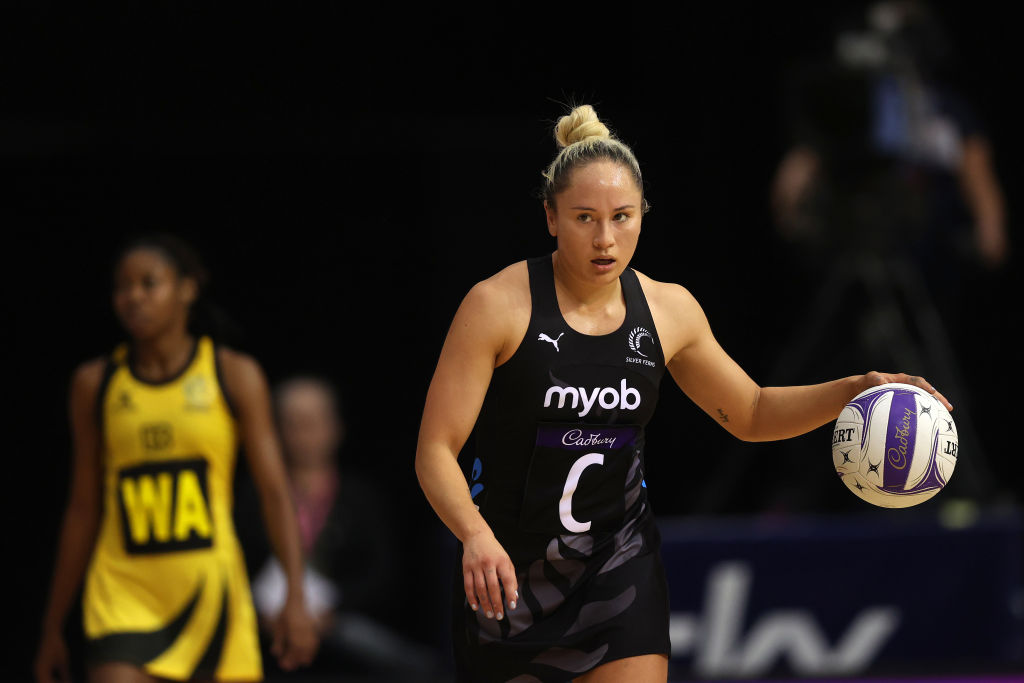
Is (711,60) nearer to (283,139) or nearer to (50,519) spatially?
(283,139)

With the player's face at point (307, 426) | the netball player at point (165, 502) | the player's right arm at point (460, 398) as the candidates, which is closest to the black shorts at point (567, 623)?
the player's right arm at point (460, 398)

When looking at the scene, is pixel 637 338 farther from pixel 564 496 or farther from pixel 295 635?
pixel 295 635

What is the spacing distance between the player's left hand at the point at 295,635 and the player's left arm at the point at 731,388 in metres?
1.59

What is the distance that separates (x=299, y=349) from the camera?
7.38 metres

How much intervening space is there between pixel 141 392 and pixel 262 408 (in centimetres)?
38

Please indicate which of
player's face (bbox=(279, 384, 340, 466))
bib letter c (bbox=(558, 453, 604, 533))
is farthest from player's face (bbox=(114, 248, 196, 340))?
player's face (bbox=(279, 384, 340, 466))

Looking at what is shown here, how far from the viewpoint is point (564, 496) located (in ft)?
10.7

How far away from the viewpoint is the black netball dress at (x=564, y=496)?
10.5 feet

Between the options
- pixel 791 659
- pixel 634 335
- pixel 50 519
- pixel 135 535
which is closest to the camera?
pixel 634 335

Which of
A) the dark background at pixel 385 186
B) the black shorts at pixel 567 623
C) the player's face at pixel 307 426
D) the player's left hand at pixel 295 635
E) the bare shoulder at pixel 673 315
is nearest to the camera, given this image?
the black shorts at pixel 567 623

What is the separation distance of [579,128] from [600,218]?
0.89 ft

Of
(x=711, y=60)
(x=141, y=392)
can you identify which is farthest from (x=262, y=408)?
(x=711, y=60)

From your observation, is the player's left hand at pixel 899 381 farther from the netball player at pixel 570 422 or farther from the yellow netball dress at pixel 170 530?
the yellow netball dress at pixel 170 530

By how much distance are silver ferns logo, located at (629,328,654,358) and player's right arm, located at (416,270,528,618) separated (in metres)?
0.30
